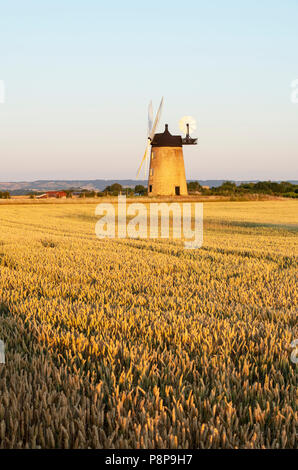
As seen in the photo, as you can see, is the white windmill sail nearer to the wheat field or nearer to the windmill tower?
the windmill tower

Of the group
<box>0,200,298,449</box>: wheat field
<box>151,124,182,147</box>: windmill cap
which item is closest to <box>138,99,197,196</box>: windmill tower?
<box>151,124,182,147</box>: windmill cap

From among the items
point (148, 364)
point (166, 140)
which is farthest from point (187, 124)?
point (148, 364)

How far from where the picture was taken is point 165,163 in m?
62.8

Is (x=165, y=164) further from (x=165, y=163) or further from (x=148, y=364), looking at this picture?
(x=148, y=364)

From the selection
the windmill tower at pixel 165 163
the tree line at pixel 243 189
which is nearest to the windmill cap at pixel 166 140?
the windmill tower at pixel 165 163

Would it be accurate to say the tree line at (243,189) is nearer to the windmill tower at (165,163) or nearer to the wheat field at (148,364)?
the windmill tower at (165,163)

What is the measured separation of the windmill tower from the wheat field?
57434 mm

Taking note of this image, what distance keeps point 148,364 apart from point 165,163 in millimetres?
61361

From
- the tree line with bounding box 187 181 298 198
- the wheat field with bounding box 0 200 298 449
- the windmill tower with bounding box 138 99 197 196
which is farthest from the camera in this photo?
the tree line with bounding box 187 181 298 198

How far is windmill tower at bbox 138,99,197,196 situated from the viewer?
62.8m

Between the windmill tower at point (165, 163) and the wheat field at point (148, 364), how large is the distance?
5743 cm

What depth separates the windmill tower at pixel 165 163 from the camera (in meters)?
62.8

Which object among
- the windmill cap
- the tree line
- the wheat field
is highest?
the windmill cap
